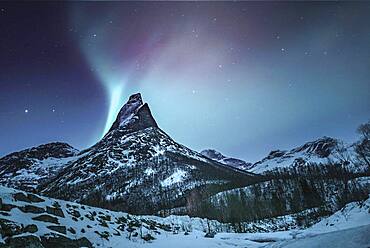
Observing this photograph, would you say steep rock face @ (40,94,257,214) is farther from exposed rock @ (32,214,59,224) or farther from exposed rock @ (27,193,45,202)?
exposed rock @ (32,214,59,224)

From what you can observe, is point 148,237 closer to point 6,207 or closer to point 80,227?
point 80,227

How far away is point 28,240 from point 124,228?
6825mm

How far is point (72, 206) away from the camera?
544 inches

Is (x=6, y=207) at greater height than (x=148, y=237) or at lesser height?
greater

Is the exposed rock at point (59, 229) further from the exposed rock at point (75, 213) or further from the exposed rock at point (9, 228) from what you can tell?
the exposed rock at point (75, 213)

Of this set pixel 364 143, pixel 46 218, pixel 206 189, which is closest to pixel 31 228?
pixel 46 218

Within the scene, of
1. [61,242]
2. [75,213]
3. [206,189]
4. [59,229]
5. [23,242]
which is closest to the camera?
[23,242]

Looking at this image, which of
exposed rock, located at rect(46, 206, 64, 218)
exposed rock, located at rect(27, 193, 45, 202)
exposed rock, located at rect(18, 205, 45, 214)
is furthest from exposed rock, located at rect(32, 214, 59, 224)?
exposed rock, located at rect(27, 193, 45, 202)

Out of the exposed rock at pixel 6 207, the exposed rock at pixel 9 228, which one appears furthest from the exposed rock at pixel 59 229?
the exposed rock at pixel 6 207

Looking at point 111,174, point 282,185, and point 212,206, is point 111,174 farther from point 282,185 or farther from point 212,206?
point 282,185

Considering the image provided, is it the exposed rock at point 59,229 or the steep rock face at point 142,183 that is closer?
the exposed rock at point 59,229

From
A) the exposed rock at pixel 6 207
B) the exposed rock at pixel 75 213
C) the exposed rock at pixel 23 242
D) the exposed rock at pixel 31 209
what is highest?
the exposed rock at pixel 6 207

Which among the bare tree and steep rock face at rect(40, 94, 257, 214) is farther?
steep rock face at rect(40, 94, 257, 214)

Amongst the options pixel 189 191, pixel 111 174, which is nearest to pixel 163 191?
pixel 189 191
